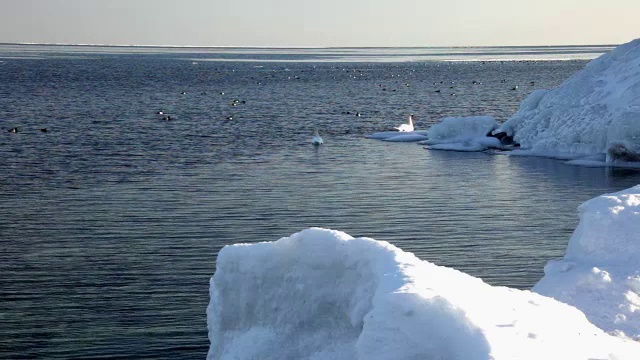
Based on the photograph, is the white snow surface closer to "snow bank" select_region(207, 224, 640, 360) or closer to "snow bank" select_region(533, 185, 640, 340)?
"snow bank" select_region(533, 185, 640, 340)

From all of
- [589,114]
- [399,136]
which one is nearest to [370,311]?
[589,114]

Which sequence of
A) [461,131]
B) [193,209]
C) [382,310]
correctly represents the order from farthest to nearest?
[461,131] < [193,209] < [382,310]

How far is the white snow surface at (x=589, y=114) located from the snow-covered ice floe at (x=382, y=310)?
21941 mm

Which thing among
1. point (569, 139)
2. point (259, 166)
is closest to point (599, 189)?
point (569, 139)

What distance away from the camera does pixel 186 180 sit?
1296 inches

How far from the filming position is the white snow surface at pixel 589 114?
35.3 metres

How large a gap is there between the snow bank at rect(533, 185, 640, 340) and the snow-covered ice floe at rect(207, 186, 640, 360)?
0.10 ft

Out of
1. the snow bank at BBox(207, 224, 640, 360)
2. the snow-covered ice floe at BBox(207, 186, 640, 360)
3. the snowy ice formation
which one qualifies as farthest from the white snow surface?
the snow bank at BBox(207, 224, 640, 360)

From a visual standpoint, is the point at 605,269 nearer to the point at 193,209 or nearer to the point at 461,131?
the point at 193,209

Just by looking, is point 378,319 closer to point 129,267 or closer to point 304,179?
point 129,267

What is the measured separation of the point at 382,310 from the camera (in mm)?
9320

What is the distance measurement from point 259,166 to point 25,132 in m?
16.9

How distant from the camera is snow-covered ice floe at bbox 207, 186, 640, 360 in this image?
9.12 metres

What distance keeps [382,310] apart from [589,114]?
30342 millimetres
